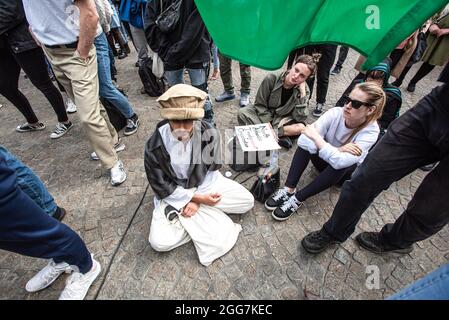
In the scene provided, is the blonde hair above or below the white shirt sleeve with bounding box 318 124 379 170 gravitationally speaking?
above

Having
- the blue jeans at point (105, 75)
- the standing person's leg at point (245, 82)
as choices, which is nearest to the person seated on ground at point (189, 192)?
the blue jeans at point (105, 75)

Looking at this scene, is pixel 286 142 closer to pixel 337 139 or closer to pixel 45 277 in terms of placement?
pixel 337 139

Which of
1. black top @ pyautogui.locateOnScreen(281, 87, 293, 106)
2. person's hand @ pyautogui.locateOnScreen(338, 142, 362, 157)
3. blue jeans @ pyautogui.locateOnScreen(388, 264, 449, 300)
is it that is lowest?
black top @ pyautogui.locateOnScreen(281, 87, 293, 106)

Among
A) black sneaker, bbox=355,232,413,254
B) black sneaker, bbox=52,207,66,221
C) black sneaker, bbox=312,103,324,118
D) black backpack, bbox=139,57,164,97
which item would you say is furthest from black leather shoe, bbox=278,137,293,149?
black sneaker, bbox=52,207,66,221

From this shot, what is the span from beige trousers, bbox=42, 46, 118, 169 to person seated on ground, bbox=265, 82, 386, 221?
2.10m

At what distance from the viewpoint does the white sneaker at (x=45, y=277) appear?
6.86 feet

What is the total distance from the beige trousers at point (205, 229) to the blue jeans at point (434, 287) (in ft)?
4.85

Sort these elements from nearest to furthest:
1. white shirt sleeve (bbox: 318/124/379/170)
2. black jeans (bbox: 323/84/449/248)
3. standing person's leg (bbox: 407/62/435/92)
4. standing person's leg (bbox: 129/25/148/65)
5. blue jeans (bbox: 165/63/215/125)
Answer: black jeans (bbox: 323/84/449/248) → white shirt sleeve (bbox: 318/124/379/170) → blue jeans (bbox: 165/63/215/125) → standing person's leg (bbox: 129/25/148/65) → standing person's leg (bbox: 407/62/435/92)

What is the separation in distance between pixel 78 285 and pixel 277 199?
2068mm

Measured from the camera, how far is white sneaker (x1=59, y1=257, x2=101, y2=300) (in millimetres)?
2012

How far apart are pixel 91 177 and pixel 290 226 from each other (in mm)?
2597

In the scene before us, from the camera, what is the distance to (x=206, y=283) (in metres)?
2.18

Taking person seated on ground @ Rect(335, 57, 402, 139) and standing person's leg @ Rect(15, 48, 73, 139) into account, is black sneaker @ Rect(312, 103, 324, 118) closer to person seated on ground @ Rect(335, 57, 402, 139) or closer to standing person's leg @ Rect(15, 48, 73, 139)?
person seated on ground @ Rect(335, 57, 402, 139)
